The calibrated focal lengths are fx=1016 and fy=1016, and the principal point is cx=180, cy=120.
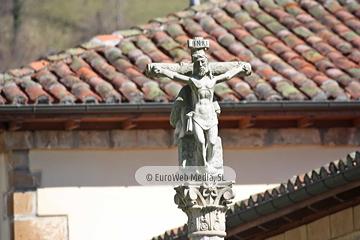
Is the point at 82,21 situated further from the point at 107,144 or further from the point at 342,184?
the point at 342,184

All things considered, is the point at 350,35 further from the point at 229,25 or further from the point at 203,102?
the point at 203,102

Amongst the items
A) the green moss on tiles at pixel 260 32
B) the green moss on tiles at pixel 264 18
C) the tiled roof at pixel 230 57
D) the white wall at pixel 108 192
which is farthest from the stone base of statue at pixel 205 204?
the green moss on tiles at pixel 264 18

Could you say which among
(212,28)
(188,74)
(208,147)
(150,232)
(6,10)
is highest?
(6,10)

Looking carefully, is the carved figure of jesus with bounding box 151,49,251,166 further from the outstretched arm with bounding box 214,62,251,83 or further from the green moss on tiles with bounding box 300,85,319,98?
the green moss on tiles with bounding box 300,85,319,98

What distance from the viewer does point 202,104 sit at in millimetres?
7949

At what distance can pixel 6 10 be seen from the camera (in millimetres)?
39812

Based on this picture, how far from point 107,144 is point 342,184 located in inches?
159

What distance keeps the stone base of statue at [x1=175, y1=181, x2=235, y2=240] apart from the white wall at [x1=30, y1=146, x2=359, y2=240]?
4880 mm

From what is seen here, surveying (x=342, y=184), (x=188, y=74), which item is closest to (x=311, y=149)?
(x=342, y=184)

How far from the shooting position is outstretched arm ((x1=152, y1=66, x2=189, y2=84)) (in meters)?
8.06

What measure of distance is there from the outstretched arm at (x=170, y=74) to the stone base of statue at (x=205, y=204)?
0.86 meters

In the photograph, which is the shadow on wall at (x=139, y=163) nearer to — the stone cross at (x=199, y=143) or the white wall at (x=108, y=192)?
the white wall at (x=108, y=192)

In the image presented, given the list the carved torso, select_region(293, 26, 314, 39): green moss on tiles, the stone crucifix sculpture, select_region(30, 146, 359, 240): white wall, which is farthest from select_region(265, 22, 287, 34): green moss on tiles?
the carved torso

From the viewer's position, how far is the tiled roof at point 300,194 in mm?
9461
